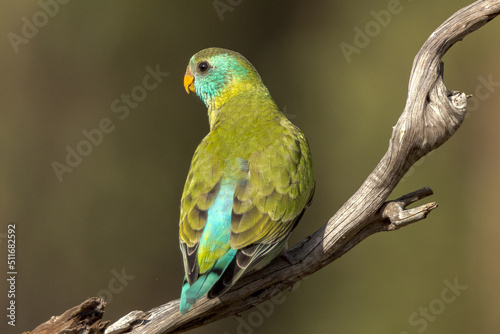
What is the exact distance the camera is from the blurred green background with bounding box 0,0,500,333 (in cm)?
779

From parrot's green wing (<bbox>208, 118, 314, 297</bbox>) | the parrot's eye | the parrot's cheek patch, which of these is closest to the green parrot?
parrot's green wing (<bbox>208, 118, 314, 297</bbox>)

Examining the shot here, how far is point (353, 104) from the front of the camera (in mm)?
9078

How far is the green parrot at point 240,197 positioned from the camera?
390 cm

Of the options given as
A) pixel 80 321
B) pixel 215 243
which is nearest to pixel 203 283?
pixel 215 243

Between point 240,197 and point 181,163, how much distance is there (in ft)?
15.0

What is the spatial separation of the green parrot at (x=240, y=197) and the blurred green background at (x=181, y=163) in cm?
354

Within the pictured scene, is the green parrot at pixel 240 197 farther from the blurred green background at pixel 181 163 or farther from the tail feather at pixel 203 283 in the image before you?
the blurred green background at pixel 181 163

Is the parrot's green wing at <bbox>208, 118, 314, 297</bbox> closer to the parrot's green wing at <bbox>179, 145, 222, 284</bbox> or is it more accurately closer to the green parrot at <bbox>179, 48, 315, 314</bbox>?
the green parrot at <bbox>179, 48, 315, 314</bbox>

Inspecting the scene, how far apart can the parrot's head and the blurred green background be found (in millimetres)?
2920

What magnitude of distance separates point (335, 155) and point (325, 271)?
1.73 meters

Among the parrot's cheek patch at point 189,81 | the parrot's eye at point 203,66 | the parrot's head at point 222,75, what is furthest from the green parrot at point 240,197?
the parrot's cheek patch at point 189,81

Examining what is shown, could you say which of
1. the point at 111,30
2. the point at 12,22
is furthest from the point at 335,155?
the point at 12,22

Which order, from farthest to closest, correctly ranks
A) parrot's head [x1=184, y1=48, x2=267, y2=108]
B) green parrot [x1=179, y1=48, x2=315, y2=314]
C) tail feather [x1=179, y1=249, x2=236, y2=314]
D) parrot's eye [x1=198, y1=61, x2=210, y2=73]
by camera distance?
parrot's eye [x1=198, y1=61, x2=210, y2=73], parrot's head [x1=184, y1=48, x2=267, y2=108], green parrot [x1=179, y1=48, x2=315, y2=314], tail feather [x1=179, y1=249, x2=236, y2=314]

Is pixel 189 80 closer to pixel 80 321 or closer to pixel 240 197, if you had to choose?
pixel 240 197
